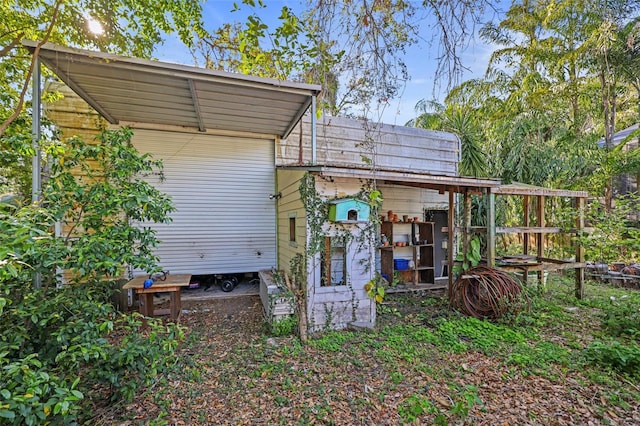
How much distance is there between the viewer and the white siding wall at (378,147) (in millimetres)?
6914

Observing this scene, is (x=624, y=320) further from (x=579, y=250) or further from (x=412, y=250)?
(x=412, y=250)

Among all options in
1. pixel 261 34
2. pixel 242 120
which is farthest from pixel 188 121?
pixel 261 34

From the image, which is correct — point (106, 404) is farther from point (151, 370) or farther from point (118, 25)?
point (118, 25)

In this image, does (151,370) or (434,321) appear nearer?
(151,370)

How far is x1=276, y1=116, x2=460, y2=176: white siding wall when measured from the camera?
691 centimetres

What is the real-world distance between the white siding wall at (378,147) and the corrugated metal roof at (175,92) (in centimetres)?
73

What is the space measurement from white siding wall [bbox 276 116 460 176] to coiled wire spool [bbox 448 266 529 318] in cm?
266

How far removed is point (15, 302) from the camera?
2512mm

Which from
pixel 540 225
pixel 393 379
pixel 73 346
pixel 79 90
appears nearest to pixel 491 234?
pixel 540 225

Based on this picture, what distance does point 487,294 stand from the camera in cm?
466

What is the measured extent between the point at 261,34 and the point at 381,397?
4.21 meters

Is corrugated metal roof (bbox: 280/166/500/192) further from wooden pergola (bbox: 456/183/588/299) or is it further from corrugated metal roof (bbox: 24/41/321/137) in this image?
corrugated metal roof (bbox: 24/41/321/137)

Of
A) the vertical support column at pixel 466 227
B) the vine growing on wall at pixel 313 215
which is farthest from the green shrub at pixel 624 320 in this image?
the vine growing on wall at pixel 313 215

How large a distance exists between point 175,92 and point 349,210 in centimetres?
330
